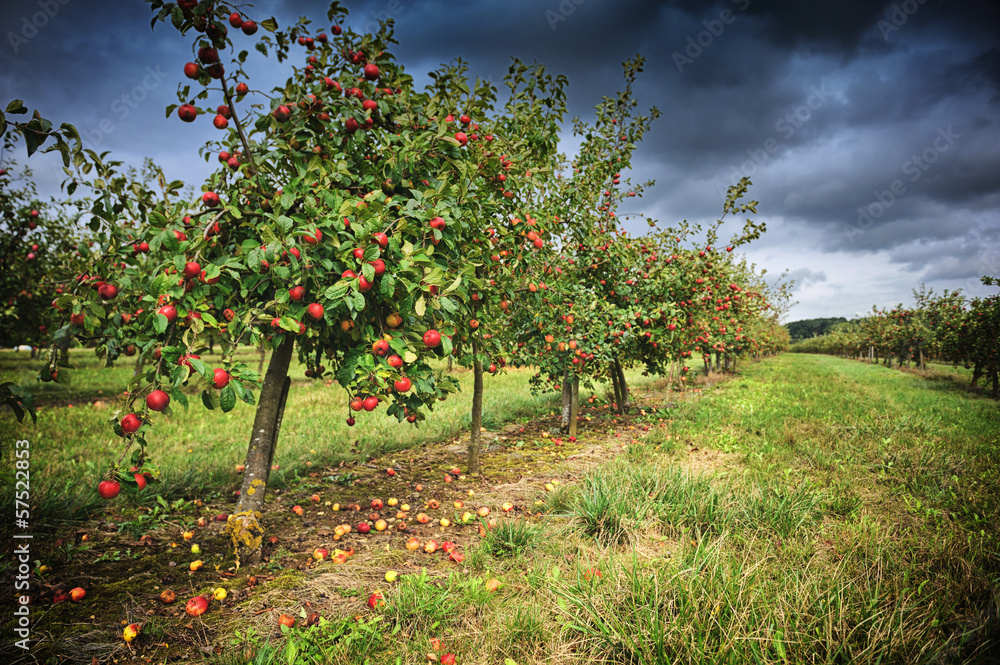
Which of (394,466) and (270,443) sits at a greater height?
(270,443)

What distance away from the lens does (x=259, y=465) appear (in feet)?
10.4

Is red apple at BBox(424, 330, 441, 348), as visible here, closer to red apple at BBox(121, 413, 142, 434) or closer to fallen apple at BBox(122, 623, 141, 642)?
red apple at BBox(121, 413, 142, 434)

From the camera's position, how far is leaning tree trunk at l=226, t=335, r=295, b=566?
2.95 m

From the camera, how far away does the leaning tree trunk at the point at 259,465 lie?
9.66 feet

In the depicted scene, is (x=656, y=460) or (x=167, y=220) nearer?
(x=167, y=220)

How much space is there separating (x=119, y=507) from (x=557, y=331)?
5.00m

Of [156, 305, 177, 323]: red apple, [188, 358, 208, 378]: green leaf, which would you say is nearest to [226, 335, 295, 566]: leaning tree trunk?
[156, 305, 177, 323]: red apple

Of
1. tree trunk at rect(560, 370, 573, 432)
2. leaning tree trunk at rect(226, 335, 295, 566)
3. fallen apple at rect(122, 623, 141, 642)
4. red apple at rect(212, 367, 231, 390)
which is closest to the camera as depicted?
red apple at rect(212, 367, 231, 390)

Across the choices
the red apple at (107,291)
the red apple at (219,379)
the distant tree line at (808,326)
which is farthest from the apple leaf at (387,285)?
the distant tree line at (808,326)

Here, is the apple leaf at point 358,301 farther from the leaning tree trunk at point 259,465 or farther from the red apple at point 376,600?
the red apple at point 376,600

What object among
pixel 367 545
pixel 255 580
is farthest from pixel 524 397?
pixel 255 580

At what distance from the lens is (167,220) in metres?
2.27

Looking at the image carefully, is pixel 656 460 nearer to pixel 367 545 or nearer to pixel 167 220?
pixel 367 545

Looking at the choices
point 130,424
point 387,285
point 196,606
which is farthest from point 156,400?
point 196,606
